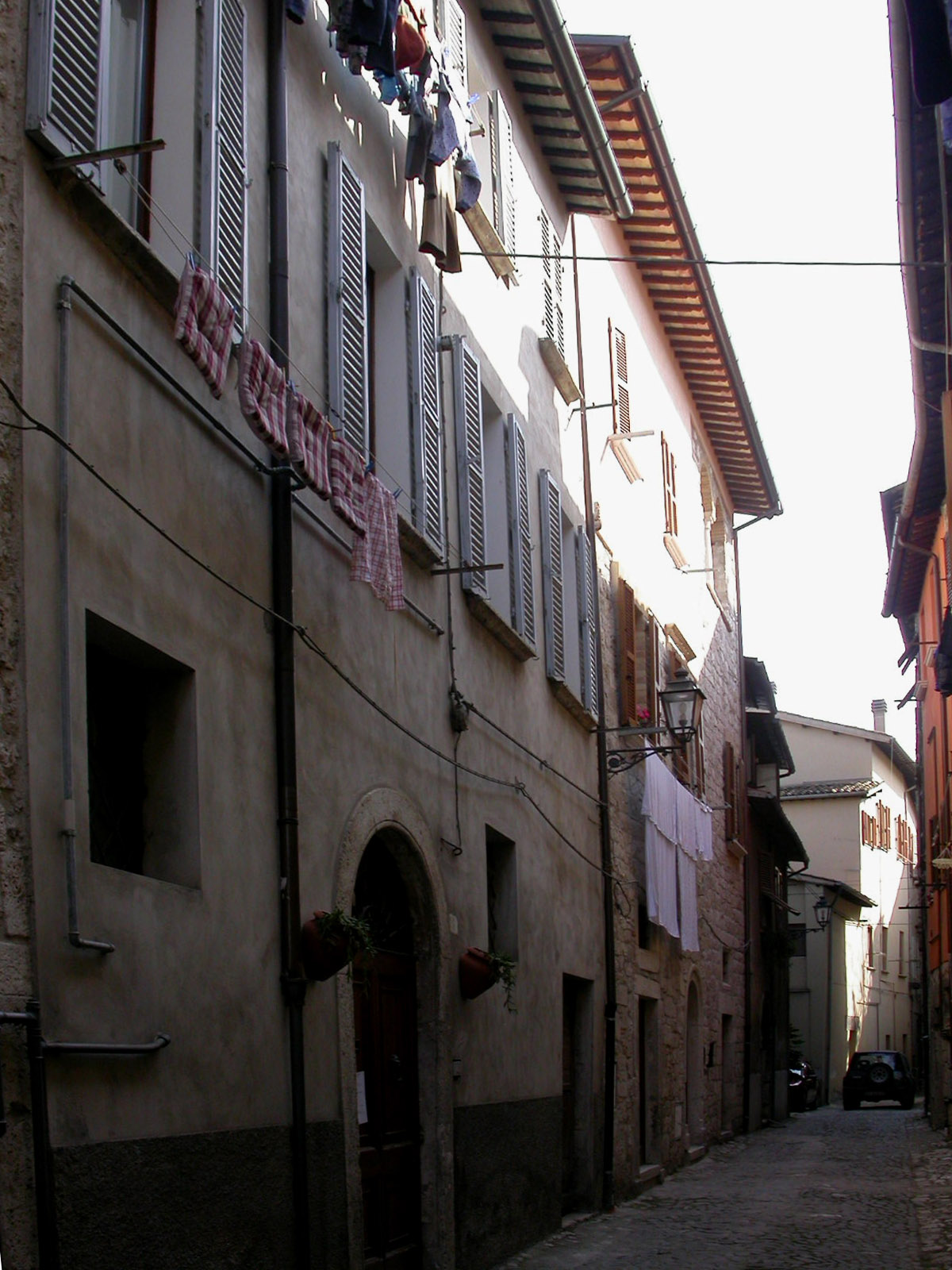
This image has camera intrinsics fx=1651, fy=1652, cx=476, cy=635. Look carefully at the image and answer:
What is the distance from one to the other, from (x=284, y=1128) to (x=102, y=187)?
375cm

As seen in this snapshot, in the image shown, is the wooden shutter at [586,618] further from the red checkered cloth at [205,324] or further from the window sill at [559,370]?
the red checkered cloth at [205,324]

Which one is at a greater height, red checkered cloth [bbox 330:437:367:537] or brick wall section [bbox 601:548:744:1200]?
red checkered cloth [bbox 330:437:367:537]

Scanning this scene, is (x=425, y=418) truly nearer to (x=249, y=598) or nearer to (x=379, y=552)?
(x=379, y=552)

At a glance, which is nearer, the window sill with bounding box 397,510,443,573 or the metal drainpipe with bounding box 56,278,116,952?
the metal drainpipe with bounding box 56,278,116,952

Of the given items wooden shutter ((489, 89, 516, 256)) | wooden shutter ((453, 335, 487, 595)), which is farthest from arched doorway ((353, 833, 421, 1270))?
wooden shutter ((489, 89, 516, 256))

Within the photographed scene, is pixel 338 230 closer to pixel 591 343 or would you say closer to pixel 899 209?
pixel 899 209

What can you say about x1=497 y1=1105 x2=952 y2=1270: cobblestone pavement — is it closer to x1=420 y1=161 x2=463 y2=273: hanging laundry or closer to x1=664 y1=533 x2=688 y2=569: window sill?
x1=420 y1=161 x2=463 y2=273: hanging laundry

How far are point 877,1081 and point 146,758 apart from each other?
32406mm

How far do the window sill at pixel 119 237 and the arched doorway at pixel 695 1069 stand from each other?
14368 mm

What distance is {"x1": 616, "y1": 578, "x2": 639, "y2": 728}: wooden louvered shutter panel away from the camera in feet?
51.9

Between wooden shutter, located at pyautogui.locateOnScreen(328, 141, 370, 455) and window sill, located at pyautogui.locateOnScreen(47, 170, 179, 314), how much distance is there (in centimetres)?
197

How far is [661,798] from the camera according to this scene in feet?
52.5

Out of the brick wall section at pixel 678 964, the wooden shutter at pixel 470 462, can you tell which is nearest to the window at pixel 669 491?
the brick wall section at pixel 678 964

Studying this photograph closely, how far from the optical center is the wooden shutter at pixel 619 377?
55.7ft
